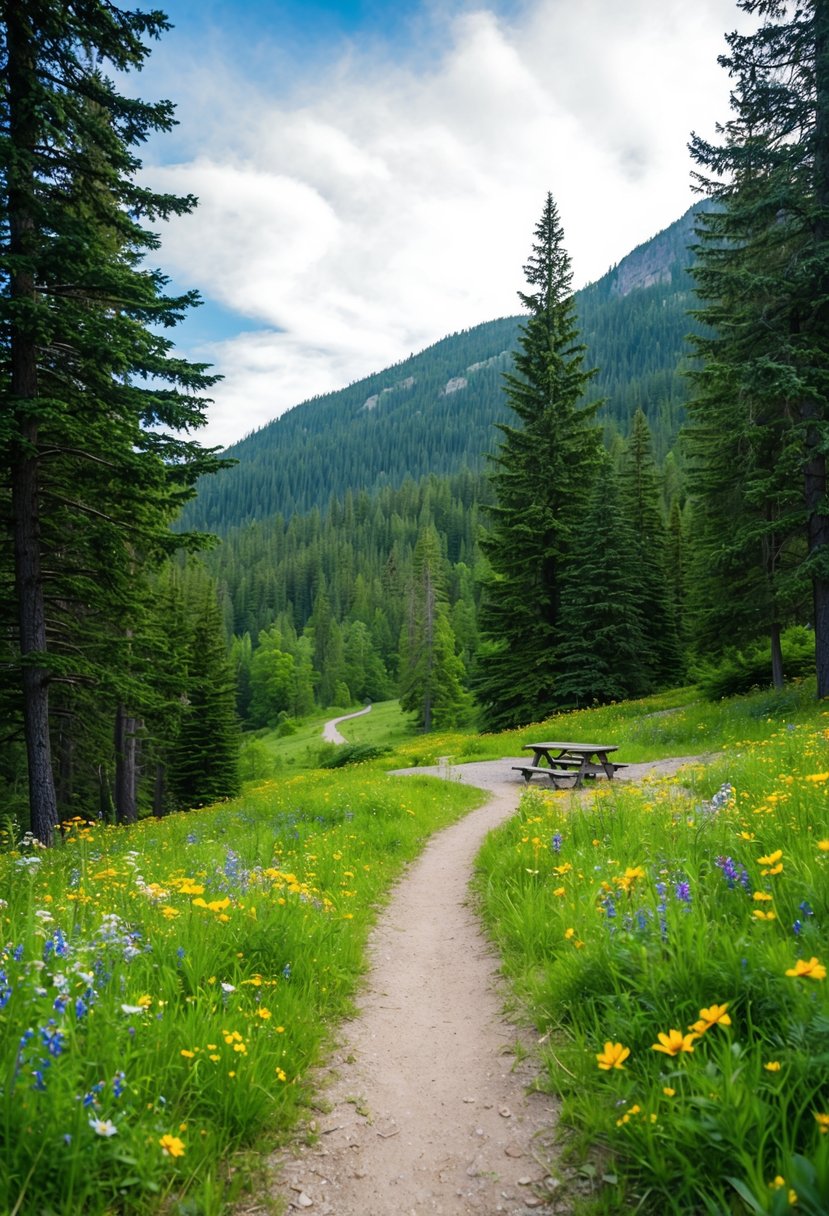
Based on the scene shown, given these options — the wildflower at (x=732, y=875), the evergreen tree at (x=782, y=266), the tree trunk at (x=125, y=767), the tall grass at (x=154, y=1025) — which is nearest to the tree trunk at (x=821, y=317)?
the evergreen tree at (x=782, y=266)

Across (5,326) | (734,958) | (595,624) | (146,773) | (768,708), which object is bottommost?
(146,773)

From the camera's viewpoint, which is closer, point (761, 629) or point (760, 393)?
point (760, 393)

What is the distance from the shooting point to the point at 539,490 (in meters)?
27.2

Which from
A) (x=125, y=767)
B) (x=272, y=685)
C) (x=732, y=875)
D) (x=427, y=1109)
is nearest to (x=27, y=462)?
(x=427, y=1109)

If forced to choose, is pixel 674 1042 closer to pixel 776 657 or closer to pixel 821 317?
pixel 821 317

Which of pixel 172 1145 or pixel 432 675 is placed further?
pixel 432 675

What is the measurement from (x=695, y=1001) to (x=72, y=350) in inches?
476

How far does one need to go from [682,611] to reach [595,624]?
43.0ft

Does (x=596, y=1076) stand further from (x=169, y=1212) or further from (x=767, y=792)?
(x=767, y=792)

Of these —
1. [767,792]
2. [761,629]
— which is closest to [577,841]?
[767,792]

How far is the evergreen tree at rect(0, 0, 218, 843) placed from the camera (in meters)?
9.52

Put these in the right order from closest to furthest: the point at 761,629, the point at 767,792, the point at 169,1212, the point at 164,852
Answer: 1. the point at 169,1212
2. the point at 767,792
3. the point at 164,852
4. the point at 761,629

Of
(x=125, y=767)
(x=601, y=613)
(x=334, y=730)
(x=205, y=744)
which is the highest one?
(x=601, y=613)

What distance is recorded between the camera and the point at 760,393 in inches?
577
